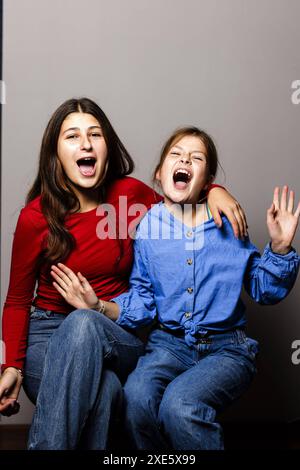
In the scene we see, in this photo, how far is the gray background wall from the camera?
2166 mm

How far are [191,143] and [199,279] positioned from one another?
1.15 ft

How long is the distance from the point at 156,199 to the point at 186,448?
697mm

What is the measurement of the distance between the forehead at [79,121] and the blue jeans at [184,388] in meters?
0.56

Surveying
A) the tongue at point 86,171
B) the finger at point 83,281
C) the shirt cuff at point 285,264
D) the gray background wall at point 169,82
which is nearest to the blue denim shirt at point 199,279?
the shirt cuff at point 285,264

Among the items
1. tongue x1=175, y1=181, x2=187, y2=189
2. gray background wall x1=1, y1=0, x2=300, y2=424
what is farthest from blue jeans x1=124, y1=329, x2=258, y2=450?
gray background wall x1=1, y1=0, x2=300, y2=424

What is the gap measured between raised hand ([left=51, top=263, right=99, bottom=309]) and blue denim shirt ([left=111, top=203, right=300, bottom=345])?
93mm

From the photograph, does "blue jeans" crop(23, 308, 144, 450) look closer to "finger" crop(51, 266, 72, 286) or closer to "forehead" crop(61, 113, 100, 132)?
"finger" crop(51, 266, 72, 286)

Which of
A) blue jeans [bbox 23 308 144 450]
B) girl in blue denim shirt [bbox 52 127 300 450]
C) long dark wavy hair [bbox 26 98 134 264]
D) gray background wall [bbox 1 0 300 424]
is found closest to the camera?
blue jeans [bbox 23 308 144 450]

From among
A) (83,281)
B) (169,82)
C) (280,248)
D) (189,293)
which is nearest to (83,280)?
(83,281)

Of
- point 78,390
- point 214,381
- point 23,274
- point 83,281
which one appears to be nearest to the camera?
point 78,390

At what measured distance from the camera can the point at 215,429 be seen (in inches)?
54.8

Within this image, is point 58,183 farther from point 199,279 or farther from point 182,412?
point 182,412

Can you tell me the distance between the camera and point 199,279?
1.61m
